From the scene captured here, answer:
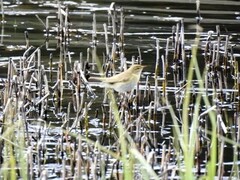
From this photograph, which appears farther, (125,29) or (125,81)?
(125,29)

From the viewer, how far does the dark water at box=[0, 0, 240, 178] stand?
15633 mm

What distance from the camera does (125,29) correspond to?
19859mm

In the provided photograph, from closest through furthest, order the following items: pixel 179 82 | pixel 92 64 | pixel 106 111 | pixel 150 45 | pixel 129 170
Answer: pixel 129 170
pixel 106 111
pixel 179 82
pixel 92 64
pixel 150 45

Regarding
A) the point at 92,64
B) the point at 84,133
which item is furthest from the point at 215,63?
the point at 84,133

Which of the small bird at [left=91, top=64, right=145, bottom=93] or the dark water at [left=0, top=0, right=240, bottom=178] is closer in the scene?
the small bird at [left=91, top=64, right=145, bottom=93]

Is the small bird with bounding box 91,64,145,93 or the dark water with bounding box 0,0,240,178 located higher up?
the dark water with bounding box 0,0,240,178

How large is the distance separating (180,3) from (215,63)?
6.97 m

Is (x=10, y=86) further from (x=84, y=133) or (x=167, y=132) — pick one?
(x=167, y=132)

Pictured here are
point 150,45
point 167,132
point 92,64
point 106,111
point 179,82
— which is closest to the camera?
point 167,132

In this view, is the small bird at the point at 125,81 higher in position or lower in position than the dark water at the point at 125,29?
lower

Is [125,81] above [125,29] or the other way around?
the other way around

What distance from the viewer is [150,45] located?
18.3 m

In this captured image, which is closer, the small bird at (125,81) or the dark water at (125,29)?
the small bird at (125,81)

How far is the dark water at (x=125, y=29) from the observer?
1563 centimetres
